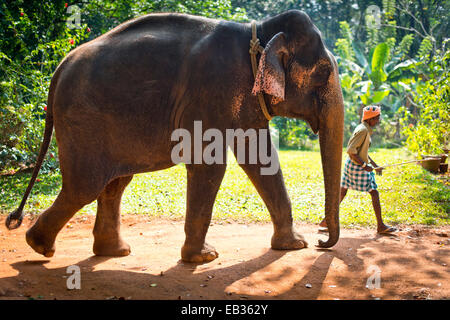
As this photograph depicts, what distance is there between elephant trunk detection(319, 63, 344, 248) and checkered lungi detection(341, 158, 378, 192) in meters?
1.34

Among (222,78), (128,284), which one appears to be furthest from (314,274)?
(222,78)

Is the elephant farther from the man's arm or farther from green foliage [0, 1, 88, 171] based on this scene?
green foliage [0, 1, 88, 171]

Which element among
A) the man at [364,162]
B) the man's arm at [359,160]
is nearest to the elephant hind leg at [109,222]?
the man at [364,162]

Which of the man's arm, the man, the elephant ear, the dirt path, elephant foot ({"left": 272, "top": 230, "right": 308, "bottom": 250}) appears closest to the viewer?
the dirt path

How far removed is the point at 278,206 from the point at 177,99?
1581 millimetres

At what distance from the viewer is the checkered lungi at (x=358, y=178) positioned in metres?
5.66

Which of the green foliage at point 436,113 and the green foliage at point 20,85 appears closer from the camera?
the green foliage at point 20,85

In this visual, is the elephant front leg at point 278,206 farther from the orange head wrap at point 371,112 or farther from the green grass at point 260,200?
the orange head wrap at point 371,112

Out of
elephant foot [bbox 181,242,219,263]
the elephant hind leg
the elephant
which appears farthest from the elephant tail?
elephant foot [bbox 181,242,219,263]

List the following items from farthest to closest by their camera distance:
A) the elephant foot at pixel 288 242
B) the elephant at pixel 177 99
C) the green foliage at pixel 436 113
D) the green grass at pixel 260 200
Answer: the green foliage at pixel 436 113 → the green grass at pixel 260 200 → the elephant foot at pixel 288 242 → the elephant at pixel 177 99

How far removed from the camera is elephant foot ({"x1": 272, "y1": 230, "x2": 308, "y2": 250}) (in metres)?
4.91

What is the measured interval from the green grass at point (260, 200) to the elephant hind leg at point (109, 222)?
5.45ft

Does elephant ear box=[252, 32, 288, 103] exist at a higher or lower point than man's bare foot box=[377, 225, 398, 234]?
higher

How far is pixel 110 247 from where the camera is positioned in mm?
4871
